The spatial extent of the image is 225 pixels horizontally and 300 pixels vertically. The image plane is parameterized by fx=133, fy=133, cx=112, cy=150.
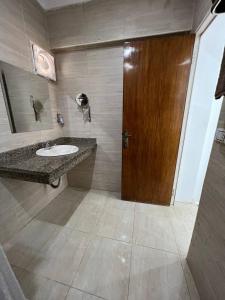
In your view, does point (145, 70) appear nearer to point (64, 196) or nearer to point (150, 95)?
point (150, 95)

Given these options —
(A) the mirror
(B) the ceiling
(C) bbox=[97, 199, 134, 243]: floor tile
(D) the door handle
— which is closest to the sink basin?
(A) the mirror

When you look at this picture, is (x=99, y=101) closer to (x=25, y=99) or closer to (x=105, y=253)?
(x=25, y=99)

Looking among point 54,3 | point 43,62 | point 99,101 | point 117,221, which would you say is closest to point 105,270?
point 117,221

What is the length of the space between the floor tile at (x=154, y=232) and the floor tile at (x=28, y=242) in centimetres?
94

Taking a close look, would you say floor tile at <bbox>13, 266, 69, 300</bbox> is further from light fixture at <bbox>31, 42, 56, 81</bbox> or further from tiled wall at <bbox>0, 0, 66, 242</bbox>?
light fixture at <bbox>31, 42, 56, 81</bbox>

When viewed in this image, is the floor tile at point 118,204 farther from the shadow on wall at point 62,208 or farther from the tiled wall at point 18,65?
the tiled wall at point 18,65

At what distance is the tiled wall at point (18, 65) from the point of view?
1276 millimetres

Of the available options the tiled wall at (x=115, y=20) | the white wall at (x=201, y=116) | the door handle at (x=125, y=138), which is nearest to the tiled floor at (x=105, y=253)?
the white wall at (x=201, y=116)

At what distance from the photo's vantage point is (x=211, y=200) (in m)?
0.86

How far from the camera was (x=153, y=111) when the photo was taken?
1.58 metres

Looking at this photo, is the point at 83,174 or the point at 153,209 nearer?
the point at 153,209

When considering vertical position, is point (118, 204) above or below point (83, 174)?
below

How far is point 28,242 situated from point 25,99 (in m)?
1.56

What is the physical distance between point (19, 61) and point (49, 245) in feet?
6.36
